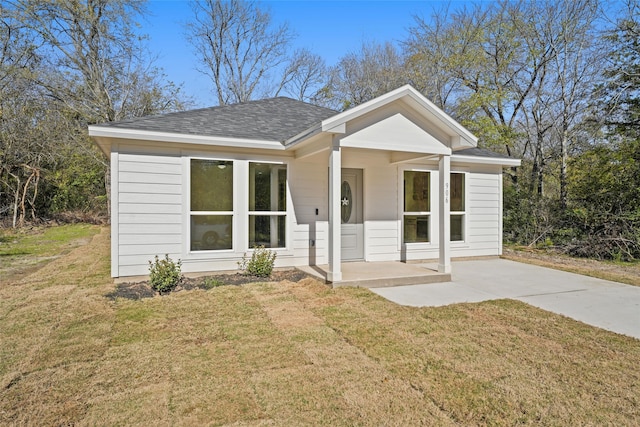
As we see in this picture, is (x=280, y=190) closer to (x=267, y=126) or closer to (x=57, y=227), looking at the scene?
(x=267, y=126)

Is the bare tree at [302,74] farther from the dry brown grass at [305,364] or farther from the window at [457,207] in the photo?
the dry brown grass at [305,364]

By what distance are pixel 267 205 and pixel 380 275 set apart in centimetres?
253

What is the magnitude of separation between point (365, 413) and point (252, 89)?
80.3 feet

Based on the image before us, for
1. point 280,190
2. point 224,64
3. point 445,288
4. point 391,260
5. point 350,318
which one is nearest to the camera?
point 350,318

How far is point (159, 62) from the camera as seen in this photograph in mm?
19750

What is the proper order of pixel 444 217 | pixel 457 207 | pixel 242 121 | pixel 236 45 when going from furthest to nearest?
pixel 236 45, pixel 457 207, pixel 242 121, pixel 444 217

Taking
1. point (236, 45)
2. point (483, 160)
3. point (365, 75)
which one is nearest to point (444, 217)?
point (483, 160)

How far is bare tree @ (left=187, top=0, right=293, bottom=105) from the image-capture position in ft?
78.7

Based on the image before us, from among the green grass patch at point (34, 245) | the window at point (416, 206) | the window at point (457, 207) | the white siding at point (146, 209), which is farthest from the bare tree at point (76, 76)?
the window at point (457, 207)

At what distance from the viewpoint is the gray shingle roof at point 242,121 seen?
21.4ft

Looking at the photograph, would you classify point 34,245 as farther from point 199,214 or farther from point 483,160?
point 483,160

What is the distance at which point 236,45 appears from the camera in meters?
24.5

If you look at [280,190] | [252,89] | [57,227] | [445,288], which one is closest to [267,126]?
[280,190]

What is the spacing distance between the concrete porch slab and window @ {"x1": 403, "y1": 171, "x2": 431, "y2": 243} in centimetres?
119
